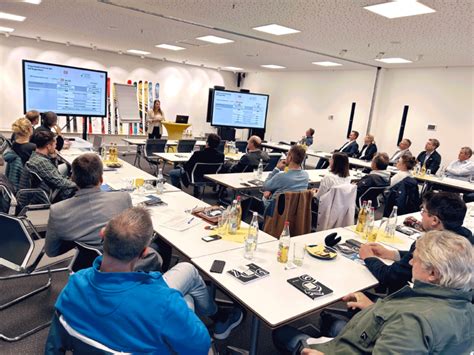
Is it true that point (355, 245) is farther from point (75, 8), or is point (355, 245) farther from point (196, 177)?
point (75, 8)

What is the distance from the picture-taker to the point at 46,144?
3531 mm

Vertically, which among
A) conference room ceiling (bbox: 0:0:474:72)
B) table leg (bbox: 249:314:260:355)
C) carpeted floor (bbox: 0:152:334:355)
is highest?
conference room ceiling (bbox: 0:0:474:72)

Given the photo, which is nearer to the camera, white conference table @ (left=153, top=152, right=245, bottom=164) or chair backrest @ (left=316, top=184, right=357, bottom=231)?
chair backrest @ (left=316, top=184, right=357, bottom=231)

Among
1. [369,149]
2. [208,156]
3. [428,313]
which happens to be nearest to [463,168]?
[369,149]

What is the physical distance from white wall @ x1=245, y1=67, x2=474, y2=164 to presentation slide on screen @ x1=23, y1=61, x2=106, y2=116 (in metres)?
6.86

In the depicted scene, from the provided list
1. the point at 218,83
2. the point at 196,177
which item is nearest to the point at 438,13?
the point at 196,177

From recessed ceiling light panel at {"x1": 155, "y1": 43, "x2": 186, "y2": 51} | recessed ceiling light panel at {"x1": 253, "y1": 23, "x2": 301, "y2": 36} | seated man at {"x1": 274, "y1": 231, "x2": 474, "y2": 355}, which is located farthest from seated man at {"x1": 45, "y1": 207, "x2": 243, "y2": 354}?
recessed ceiling light panel at {"x1": 155, "y1": 43, "x2": 186, "y2": 51}

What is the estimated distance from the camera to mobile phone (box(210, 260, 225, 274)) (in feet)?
6.50

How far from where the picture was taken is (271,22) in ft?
16.7

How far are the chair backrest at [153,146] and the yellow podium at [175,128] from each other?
1.71 meters

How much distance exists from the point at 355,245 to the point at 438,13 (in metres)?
3.10

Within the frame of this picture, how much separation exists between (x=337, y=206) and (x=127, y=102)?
8.79m

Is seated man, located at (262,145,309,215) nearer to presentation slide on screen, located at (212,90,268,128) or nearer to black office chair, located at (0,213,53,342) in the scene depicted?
black office chair, located at (0,213,53,342)

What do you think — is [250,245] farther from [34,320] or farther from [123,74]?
[123,74]
